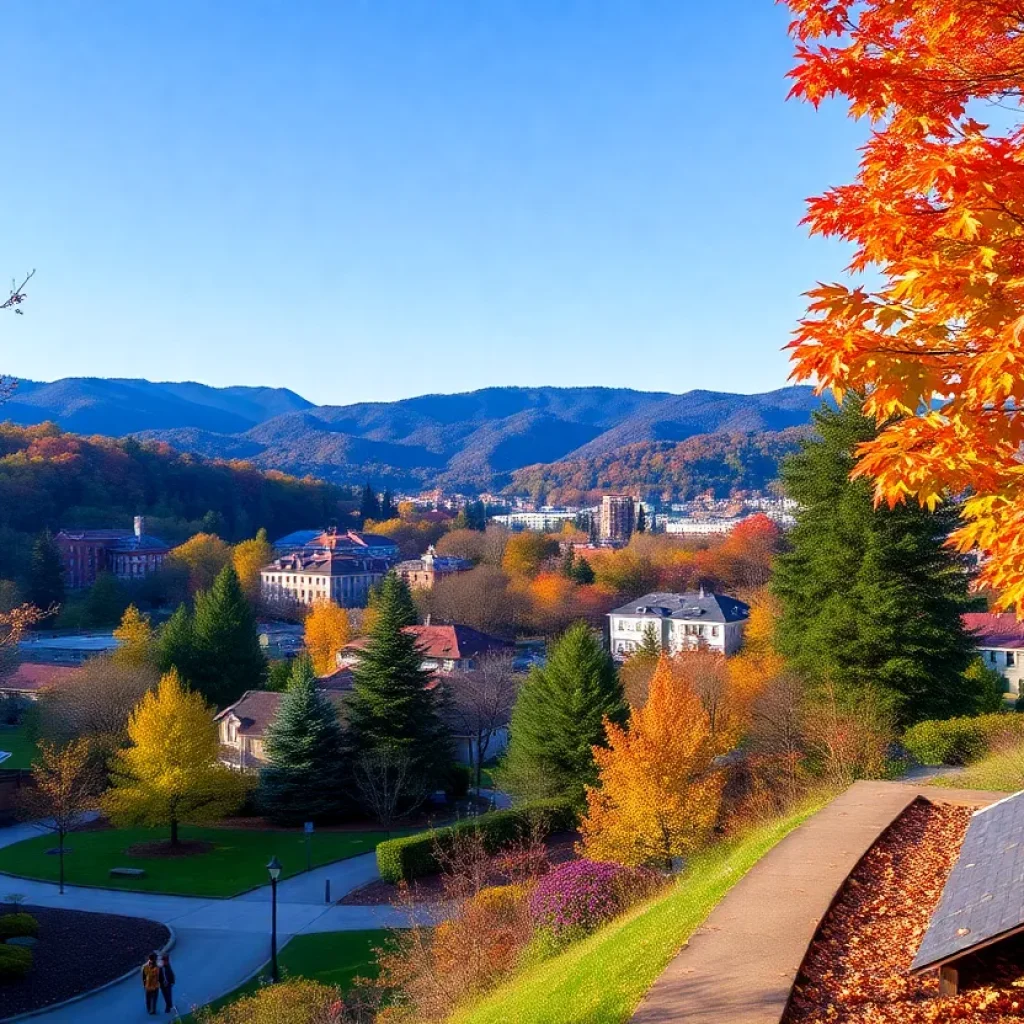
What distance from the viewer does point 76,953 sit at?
19.4m

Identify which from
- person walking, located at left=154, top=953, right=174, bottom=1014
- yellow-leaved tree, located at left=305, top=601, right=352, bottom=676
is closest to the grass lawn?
person walking, located at left=154, top=953, right=174, bottom=1014

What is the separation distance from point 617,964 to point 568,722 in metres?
19.0

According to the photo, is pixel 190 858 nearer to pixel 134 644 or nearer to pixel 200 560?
pixel 134 644

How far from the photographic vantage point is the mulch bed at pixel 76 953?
17406mm

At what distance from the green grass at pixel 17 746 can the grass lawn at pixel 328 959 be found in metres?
20.7

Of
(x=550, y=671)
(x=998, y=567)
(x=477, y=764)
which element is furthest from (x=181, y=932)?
(x=998, y=567)

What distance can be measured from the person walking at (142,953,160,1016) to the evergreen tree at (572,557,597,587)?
60.1 meters

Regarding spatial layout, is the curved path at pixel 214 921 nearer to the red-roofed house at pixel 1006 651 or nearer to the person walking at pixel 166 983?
the person walking at pixel 166 983

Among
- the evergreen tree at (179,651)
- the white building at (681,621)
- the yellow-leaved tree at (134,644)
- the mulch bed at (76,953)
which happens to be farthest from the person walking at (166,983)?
the white building at (681,621)

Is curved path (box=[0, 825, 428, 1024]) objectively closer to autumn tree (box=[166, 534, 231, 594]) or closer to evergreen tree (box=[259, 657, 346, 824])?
evergreen tree (box=[259, 657, 346, 824])

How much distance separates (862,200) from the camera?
519 cm

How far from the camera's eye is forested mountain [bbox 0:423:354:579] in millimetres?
97438

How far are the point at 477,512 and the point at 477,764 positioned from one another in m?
81.3

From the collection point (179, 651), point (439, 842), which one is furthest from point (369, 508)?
point (439, 842)
